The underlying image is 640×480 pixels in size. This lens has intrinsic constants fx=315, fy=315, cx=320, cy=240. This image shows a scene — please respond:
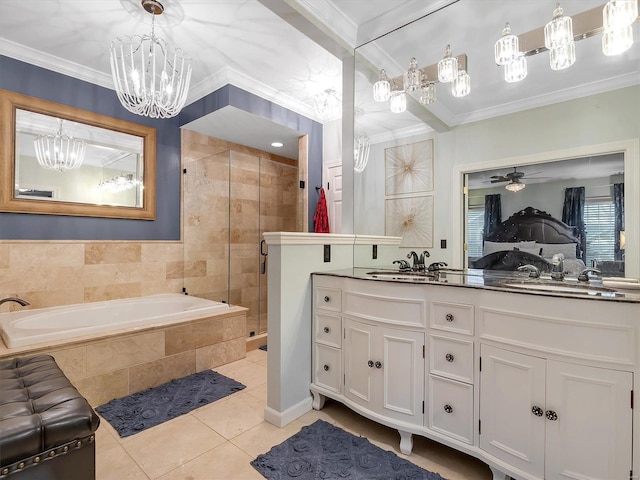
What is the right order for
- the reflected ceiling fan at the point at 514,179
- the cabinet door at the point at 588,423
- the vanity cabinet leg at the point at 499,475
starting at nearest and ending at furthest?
1. the cabinet door at the point at 588,423
2. the vanity cabinet leg at the point at 499,475
3. the reflected ceiling fan at the point at 514,179

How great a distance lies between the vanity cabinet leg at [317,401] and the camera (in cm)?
207

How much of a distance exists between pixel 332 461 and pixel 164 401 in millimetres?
1259

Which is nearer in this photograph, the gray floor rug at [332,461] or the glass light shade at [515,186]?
the gray floor rug at [332,461]

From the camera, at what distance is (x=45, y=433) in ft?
3.46

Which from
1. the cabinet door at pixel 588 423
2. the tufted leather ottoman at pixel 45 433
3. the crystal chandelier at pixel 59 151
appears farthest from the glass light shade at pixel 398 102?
the crystal chandelier at pixel 59 151

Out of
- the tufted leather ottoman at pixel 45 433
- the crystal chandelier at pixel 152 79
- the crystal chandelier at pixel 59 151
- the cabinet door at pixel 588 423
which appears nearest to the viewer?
the tufted leather ottoman at pixel 45 433

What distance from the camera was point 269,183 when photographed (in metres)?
3.96

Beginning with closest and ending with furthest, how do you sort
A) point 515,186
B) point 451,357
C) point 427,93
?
point 451,357 < point 515,186 < point 427,93

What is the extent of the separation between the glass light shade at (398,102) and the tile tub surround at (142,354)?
2.24m

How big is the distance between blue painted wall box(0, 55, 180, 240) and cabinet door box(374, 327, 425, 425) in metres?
2.85

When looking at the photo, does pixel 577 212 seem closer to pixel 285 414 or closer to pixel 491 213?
pixel 491 213

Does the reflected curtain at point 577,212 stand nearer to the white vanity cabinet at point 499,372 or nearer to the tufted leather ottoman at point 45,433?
the white vanity cabinet at point 499,372

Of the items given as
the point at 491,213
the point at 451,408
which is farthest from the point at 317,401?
the point at 491,213

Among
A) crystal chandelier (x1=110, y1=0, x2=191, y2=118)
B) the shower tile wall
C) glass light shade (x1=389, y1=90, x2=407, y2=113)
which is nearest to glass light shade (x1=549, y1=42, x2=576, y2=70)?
glass light shade (x1=389, y1=90, x2=407, y2=113)
